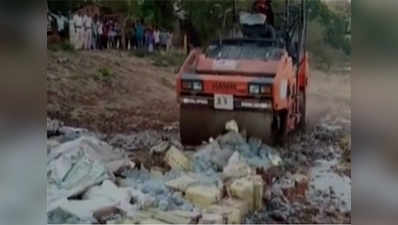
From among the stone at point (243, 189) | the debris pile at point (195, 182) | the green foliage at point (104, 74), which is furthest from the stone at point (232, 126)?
the green foliage at point (104, 74)

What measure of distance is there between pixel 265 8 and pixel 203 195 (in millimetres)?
830

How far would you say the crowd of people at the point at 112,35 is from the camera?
7.13 feet


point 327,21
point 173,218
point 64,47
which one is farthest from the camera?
point 173,218

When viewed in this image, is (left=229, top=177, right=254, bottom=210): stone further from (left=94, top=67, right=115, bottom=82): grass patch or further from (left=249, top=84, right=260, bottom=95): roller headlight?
(left=94, top=67, right=115, bottom=82): grass patch

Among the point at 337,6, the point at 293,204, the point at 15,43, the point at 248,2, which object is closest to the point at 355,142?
the point at 15,43

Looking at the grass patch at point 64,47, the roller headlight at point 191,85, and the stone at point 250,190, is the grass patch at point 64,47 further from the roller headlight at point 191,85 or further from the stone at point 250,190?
the stone at point 250,190

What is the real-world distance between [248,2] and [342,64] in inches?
17.5

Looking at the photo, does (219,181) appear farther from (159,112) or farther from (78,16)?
(78,16)

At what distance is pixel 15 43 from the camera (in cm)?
82

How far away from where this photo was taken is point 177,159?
228 centimetres

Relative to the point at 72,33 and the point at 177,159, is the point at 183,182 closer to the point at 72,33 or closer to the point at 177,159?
the point at 177,159

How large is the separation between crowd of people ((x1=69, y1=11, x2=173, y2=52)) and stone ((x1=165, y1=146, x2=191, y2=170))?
0.45m

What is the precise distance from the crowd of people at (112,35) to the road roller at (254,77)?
154mm

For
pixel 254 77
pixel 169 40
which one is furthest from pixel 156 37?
pixel 254 77
